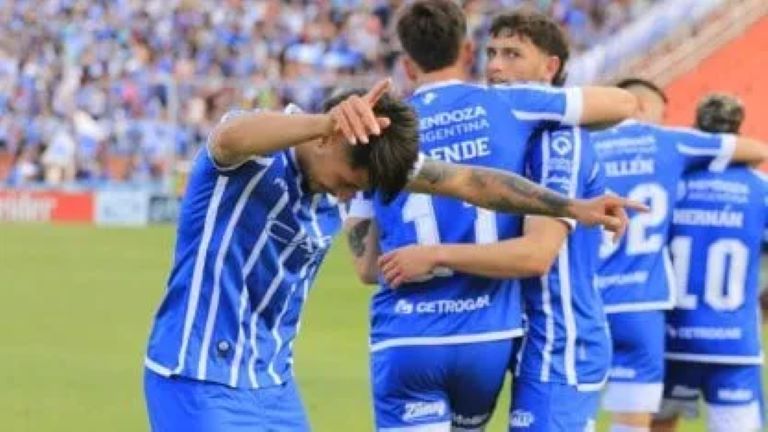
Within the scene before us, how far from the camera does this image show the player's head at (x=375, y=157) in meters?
5.52

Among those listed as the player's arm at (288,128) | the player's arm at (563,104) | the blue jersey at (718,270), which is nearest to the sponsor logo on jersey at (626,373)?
the blue jersey at (718,270)

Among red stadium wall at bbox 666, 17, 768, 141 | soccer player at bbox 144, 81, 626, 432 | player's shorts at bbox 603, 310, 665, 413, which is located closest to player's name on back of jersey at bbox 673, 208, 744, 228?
player's shorts at bbox 603, 310, 665, 413

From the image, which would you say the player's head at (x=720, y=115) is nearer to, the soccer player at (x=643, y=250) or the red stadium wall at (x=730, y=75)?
the soccer player at (x=643, y=250)

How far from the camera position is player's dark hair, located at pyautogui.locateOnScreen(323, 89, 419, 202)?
5.51m

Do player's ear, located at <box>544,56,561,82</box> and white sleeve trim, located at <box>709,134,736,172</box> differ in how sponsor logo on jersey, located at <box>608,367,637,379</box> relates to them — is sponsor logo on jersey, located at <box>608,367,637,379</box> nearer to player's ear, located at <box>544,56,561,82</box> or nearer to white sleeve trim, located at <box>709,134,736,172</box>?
white sleeve trim, located at <box>709,134,736,172</box>

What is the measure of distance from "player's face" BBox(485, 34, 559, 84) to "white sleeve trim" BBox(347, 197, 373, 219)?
638mm

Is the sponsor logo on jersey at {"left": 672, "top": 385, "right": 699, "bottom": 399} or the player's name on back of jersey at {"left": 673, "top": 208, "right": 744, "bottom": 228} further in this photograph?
the sponsor logo on jersey at {"left": 672, "top": 385, "right": 699, "bottom": 399}

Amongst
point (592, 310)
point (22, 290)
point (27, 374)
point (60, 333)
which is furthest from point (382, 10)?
point (592, 310)

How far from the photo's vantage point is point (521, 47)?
7.26 metres

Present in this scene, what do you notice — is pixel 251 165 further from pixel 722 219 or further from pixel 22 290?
pixel 22 290

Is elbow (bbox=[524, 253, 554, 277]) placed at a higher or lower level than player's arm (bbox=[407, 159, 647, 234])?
lower

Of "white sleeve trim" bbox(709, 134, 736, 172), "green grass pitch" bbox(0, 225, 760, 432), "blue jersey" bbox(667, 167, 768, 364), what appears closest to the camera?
"white sleeve trim" bbox(709, 134, 736, 172)

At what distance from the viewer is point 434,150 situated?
684cm

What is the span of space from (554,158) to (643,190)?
2.58m
